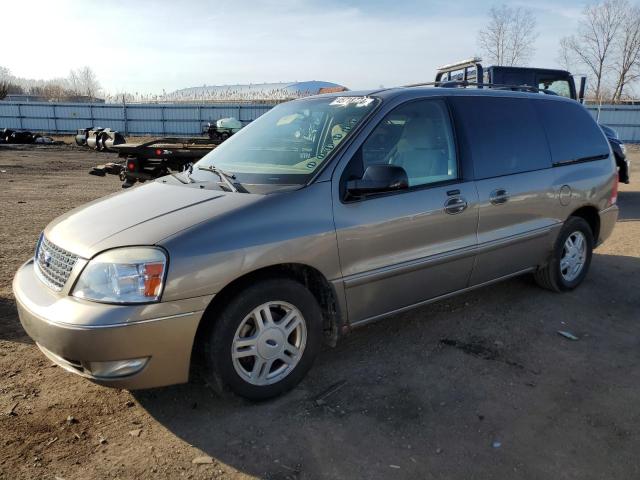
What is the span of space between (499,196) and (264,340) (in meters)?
2.24

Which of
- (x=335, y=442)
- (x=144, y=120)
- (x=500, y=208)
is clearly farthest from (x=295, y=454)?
(x=144, y=120)

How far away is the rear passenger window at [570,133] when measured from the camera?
471 cm

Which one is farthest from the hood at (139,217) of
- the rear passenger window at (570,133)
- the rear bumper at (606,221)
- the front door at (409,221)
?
the rear bumper at (606,221)

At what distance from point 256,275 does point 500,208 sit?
7.08ft

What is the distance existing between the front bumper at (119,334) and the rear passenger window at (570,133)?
357cm

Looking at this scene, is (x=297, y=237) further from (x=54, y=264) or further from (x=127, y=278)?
(x=54, y=264)

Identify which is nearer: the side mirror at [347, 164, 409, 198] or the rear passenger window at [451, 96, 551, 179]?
the side mirror at [347, 164, 409, 198]

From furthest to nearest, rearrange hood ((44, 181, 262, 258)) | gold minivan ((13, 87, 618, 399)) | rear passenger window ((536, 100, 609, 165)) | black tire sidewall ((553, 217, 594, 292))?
black tire sidewall ((553, 217, 594, 292)), rear passenger window ((536, 100, 609, 165)), hood ((44, 181, 262, 258)), gold minivan ((13, 87, 618, 399))

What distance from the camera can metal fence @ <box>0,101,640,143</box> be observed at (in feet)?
110

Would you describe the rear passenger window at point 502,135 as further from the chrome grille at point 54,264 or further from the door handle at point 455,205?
the chrome grille at point 54,264

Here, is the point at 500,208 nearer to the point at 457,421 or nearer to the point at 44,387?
the point at 457,421

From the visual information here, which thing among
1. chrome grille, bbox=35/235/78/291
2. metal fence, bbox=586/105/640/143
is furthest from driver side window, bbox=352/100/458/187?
metal fence, bbox=586/105/640/143

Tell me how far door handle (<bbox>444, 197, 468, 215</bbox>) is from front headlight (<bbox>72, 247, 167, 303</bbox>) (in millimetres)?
2048

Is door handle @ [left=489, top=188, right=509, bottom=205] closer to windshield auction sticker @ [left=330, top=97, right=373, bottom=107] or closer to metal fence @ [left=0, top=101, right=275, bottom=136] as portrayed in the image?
windshield auction sticker @ [left=330, top=97, right=373, bottom=107]
